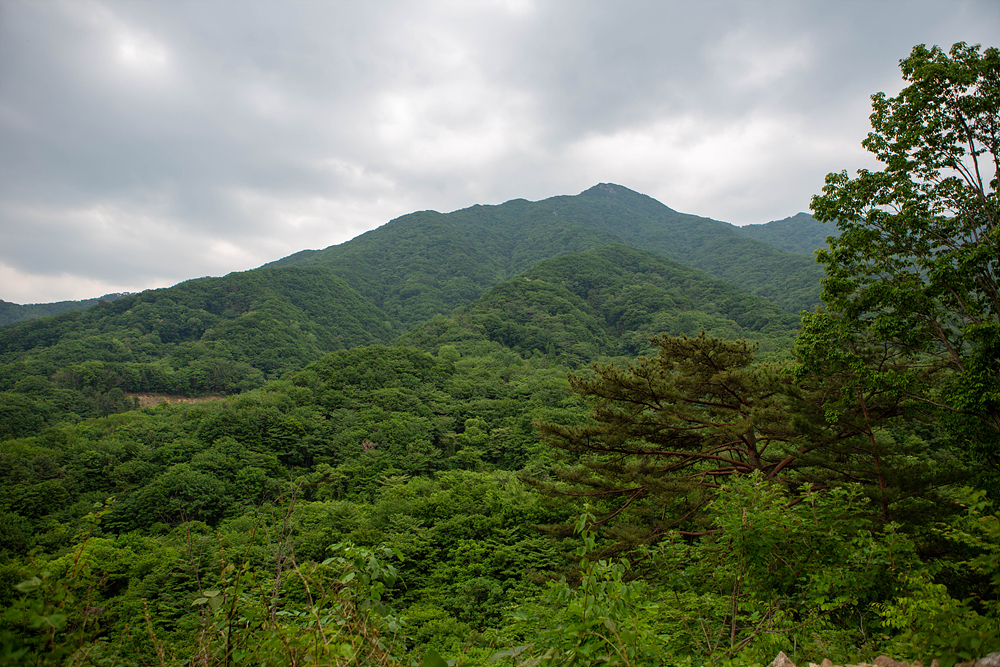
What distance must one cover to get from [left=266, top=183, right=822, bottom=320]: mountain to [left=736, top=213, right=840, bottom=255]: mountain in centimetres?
888

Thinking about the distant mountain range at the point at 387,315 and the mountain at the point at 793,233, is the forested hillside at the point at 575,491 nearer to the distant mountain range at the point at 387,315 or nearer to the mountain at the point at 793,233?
the distant mountain range at the point at 387,315

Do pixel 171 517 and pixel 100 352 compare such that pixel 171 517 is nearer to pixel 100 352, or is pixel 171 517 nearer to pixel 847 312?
pixel 847 312

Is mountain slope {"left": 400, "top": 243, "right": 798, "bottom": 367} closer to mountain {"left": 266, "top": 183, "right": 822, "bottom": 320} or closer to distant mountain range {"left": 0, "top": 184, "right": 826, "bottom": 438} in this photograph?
distant mountain range {"left": 0, "top": 184, "right": 826, "bottom": 438}

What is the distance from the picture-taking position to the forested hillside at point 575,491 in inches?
87.9

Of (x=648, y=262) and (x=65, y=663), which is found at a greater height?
(x=648, y=262)

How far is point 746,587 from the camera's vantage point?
4.07 m

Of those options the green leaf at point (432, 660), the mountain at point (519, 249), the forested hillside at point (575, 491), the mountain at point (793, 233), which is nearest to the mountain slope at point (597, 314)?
the forested hillside at point (575, 491)

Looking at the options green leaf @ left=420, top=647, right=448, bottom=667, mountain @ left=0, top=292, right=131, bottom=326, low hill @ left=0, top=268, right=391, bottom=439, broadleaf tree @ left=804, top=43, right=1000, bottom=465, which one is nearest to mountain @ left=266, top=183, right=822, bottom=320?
low hill @ left=0, top=268, right=391, bottom=439

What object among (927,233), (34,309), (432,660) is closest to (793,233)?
(927,233)

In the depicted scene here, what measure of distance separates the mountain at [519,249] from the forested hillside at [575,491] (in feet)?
147

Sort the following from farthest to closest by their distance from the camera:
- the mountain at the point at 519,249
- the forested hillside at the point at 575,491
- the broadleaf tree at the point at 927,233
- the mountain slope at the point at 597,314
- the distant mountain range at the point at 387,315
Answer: the mountain at the point at 519,249 < the mountain slope at the point at 597,314 < the distant mountain range at the point at 387,315 < the broadleaf tree at the point at 927,233 < the forested hillside at the point at 575,491

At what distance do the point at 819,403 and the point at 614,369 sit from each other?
381 centimetres

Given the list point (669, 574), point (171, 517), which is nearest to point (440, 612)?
point (669, 574)

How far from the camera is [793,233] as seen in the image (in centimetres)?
13762
